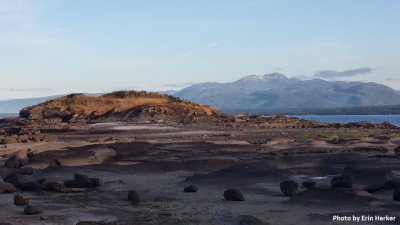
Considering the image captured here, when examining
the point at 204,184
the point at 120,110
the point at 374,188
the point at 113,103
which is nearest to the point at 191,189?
the point at 204,184

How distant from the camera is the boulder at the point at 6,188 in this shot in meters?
20.8

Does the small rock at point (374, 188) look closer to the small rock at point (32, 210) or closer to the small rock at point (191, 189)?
the small rock at point (191, 189)

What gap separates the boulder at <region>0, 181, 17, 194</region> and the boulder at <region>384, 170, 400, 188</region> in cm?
1242

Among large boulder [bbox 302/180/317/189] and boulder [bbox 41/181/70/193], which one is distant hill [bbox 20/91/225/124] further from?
large boulder [bbox 302/180/317/189]

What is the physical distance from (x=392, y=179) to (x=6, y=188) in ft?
42.1

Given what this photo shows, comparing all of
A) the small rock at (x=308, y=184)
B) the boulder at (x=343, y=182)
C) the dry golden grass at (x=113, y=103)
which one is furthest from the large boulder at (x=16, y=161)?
the dry golden grass at (x=113, y=103)

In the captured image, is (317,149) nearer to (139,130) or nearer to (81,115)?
(139,130)

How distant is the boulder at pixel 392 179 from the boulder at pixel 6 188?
12.4 metres

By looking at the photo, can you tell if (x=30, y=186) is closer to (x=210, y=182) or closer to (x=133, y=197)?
(x=133, y=197)

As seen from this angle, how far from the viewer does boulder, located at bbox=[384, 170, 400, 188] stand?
64.3 feet

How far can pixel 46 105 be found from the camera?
91.4 m

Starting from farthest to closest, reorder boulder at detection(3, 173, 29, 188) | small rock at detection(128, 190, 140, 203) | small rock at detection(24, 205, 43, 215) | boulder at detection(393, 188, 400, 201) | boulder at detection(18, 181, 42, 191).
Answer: boulder at detection(3, 173, 29, 188), boulder at detection(18, 181, 42, 191), small rock at detection(128, 190, 140, 203), boulder at detection(393, 188, 400, 201), small rock at detection(24, 205, 43, 215)

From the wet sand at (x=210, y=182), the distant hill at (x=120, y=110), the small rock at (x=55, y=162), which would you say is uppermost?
the distant hill at (x=120, y=110)

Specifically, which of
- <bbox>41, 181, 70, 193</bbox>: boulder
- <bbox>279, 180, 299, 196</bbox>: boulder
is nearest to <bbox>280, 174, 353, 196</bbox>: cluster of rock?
<bbox>279, 180, 299, 196</bbox>: boulder
